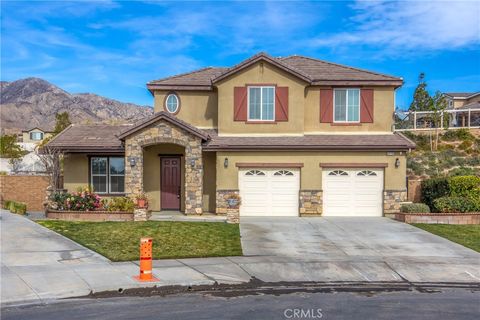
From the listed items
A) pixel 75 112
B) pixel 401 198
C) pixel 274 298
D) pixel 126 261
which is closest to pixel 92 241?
pixel 126 261

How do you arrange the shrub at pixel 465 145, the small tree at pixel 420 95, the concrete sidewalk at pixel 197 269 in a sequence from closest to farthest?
the concrete sidewalk at pixel 197 269 → the shrub at pixel 465 145 → the small tree at pixel 420 95

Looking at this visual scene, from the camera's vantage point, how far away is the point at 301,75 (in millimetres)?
21656

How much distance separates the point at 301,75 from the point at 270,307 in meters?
14.2

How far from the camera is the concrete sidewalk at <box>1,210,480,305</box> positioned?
34.1 ft

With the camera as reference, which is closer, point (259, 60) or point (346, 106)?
point (259, 60)

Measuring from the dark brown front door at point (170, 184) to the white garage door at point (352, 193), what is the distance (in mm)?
6610

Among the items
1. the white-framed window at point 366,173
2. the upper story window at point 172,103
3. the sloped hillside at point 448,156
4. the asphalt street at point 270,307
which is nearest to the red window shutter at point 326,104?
the white-framed window at point 366,173

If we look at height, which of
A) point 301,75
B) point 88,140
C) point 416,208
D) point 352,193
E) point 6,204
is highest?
point 301,75

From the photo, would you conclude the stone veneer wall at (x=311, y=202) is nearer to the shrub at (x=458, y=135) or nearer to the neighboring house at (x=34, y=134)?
the shrub at (x=458, y=135)

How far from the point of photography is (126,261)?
12.6m

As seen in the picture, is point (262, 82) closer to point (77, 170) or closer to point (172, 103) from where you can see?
point (172, 103)

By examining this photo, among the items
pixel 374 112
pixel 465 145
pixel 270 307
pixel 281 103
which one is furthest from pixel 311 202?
pixel 465 145

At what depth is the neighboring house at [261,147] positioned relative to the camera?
69.6ft

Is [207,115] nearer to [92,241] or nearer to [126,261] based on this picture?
[92,241]
